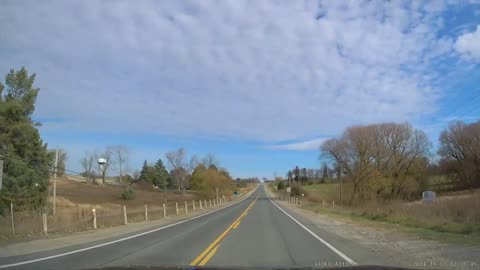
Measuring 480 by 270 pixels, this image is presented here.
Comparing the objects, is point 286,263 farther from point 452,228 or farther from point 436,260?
point 452,228

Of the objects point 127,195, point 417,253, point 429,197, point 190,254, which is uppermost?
point 190,254

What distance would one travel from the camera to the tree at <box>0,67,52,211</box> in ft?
125

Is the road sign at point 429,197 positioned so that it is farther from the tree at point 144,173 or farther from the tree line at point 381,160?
the tree at point 144,173

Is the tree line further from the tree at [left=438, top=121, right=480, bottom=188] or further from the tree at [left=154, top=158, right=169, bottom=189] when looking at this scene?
the tree at [left=154, top=158, right=169, bottom=189]

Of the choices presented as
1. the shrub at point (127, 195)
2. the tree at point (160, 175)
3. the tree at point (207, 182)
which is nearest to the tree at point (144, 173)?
the tree at point (160, 175)

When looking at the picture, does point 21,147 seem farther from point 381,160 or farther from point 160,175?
point 160,175

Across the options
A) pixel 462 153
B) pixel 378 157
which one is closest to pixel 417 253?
pixel 378 157

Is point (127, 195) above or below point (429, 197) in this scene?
above

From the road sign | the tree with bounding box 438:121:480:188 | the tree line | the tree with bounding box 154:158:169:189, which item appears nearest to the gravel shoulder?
the road sign

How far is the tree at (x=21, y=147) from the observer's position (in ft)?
125

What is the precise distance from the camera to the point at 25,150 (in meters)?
40.1

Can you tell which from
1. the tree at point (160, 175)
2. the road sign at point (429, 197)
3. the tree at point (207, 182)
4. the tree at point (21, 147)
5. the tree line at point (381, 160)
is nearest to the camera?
the tree at point (21, 147)

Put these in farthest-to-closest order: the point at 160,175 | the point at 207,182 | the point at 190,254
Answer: the point at 160,175, the point at 207,182, the point at 190,254

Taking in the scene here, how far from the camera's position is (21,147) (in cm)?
3994
